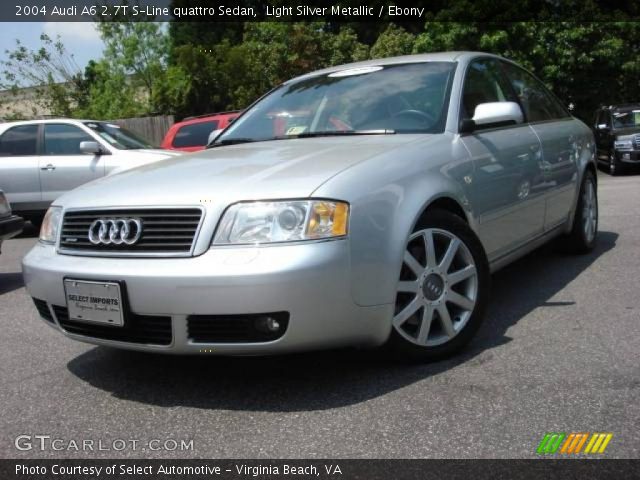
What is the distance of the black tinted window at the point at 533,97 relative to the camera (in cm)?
483

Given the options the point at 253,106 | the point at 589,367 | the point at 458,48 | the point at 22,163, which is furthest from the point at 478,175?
the point at 458,48

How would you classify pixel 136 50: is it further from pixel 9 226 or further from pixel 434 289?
pixel 434 289

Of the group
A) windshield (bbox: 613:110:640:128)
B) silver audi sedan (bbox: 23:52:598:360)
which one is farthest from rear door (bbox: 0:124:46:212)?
windshield (bbox: 613:110:640:128)

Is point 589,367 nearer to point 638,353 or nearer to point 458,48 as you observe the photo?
point 638,353

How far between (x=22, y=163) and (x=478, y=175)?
298 inches

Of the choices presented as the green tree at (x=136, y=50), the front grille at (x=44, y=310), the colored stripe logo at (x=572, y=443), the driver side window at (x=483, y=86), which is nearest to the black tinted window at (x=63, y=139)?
the driver side window at (x=483, y=86)

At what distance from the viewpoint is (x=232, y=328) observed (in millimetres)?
2744

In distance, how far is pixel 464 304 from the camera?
3.32 metres

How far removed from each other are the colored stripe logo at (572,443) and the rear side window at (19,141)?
28.7 feet

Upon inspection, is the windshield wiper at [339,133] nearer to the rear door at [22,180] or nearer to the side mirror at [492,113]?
the side mirror at [492,113]

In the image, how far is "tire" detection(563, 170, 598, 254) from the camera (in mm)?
5414

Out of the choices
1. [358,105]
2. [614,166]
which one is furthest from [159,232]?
[614,166]

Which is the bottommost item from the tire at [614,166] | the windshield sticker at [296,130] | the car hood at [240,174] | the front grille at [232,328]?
the tire at [614,166]

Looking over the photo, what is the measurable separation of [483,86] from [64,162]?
6.78 meters
